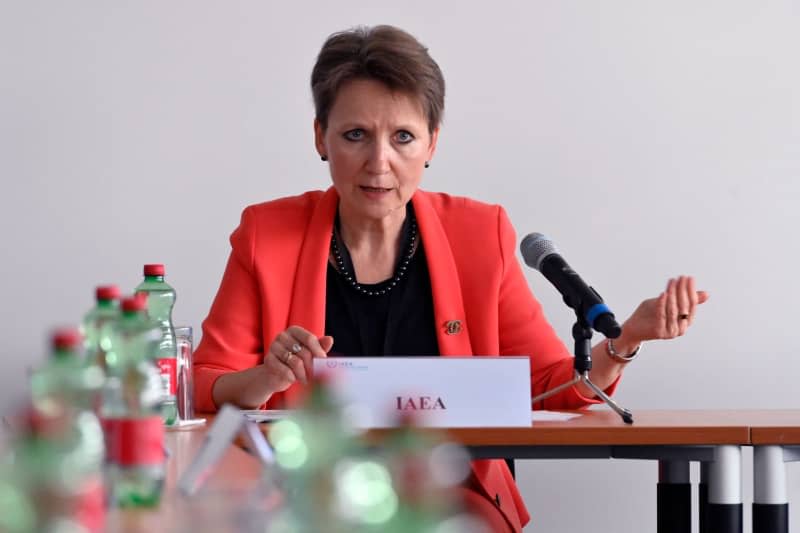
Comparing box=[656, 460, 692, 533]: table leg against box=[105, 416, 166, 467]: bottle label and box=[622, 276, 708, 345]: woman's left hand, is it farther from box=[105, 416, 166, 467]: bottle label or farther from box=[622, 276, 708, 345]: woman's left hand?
box=[105, 416, 166, 467]: bottle label

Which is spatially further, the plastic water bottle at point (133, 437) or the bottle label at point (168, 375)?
the bottle label at point (168, 375)

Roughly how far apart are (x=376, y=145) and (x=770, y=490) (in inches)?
33.5

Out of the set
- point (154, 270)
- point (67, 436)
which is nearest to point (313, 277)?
point (154, 270)

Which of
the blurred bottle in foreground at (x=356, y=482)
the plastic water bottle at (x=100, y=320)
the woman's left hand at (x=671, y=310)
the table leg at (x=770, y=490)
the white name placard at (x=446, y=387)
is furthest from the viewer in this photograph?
the woman's left hand at (x=671, y=310)

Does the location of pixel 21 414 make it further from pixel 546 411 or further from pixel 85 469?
pixel 546 411

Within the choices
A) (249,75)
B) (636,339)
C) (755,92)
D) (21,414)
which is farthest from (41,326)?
(21,414)

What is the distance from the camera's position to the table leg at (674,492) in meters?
1.96

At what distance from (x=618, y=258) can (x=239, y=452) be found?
6.20 ft

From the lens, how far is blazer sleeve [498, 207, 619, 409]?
7.09 feet

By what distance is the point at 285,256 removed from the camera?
2199 millimetres

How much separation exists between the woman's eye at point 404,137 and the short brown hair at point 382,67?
0.17ft

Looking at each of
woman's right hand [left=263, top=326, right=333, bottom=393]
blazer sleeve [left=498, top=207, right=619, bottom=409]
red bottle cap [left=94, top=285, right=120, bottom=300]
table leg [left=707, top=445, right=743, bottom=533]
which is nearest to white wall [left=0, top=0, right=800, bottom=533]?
blazer sleeve [left=498, top=207, right=619, bottom=409]

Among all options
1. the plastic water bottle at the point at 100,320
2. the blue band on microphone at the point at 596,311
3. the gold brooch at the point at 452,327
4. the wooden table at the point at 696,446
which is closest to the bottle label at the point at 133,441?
the plastic water bottle at the point at 100,320

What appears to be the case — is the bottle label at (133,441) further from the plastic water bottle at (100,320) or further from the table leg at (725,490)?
the table leg at (725,490)
